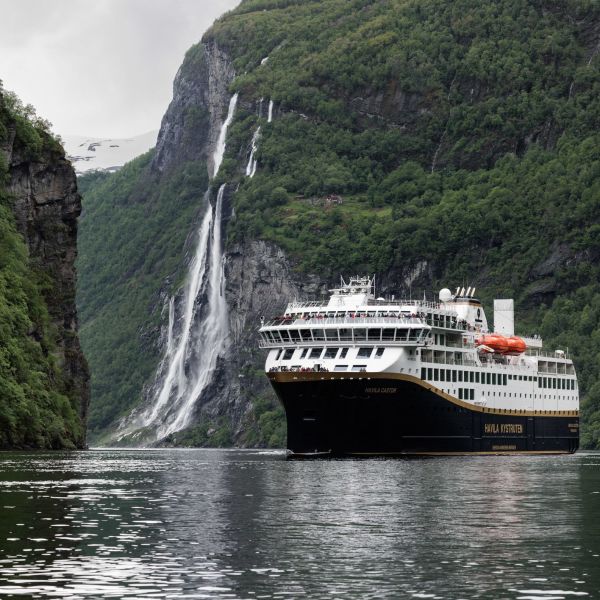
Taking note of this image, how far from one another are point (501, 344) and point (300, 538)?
96.3m

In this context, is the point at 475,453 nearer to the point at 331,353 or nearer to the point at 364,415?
the point at 364,415

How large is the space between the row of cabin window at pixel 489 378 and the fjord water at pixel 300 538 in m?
38.2

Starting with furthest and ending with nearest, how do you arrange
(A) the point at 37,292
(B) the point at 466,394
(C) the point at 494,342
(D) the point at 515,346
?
(A) the point at 37,292
(D) the point at 515,346
(C) the point at 494,342
(B) the point at 466,394

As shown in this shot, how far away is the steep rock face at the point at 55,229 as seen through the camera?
172 metres

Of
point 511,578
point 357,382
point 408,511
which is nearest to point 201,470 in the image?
point 357,382

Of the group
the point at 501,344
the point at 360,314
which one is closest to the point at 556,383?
the point at 501,344

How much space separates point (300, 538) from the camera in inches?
2211

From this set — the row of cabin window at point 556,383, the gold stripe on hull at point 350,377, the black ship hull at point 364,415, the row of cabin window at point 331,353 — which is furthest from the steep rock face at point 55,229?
the row of cabin window at point 556,383

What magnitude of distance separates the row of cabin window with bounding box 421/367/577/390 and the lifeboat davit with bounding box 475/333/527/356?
8.35 ft

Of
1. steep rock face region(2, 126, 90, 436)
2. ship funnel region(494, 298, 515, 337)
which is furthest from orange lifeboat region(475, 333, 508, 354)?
A: steep rock face region(2, 126, 90, 436)

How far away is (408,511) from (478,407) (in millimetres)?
73628

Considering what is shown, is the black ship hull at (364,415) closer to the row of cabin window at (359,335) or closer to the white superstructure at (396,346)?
the white superstructure at (396,346)

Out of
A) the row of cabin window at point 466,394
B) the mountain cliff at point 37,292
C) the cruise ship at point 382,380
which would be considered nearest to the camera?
the cruise ship at point 382,380

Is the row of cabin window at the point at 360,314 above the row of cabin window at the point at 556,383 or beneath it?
above
